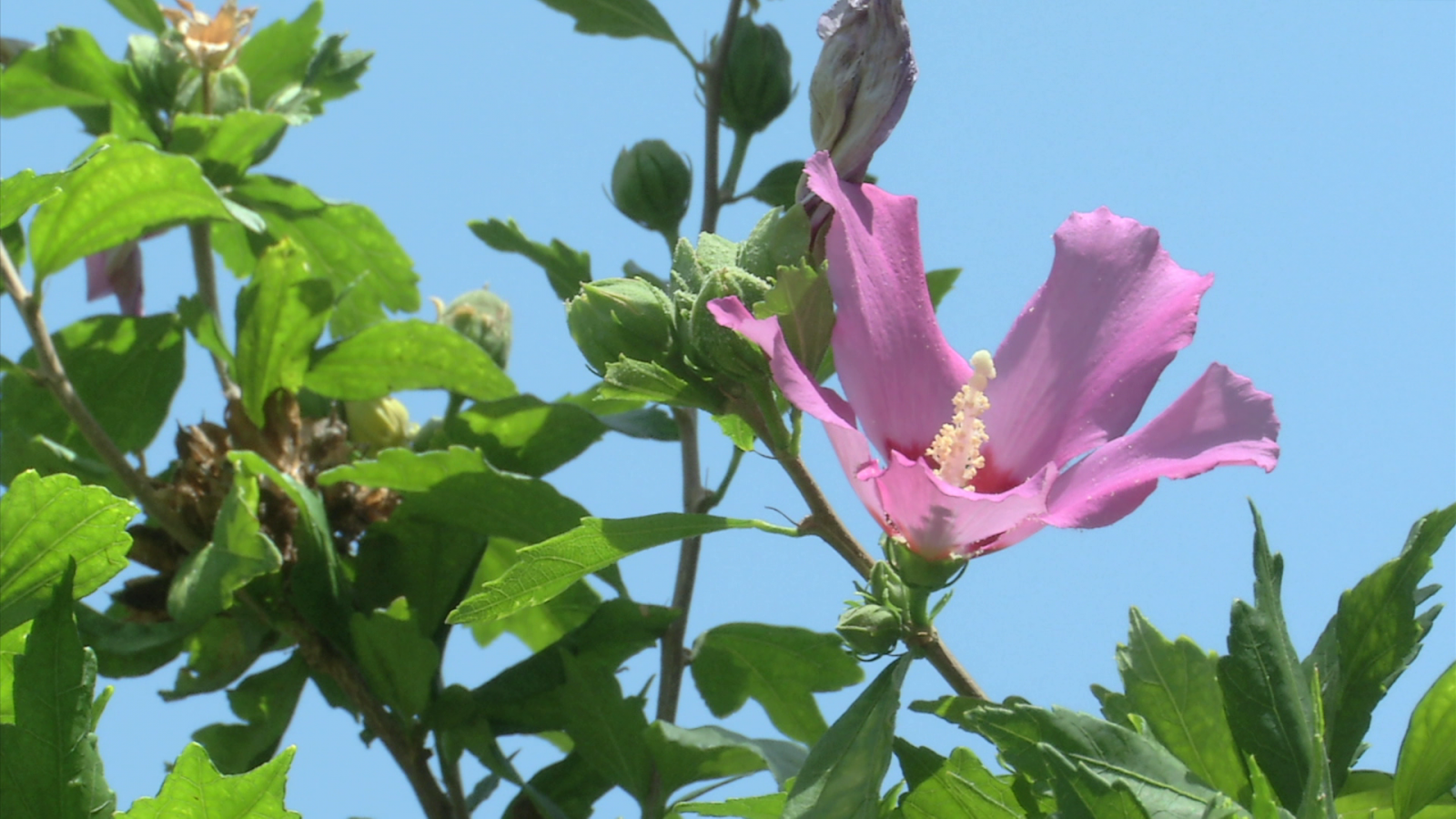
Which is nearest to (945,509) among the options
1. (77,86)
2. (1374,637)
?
(1374,637)

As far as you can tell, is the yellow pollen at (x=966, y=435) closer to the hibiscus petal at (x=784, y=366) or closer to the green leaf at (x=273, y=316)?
the hibiscus petal at (x=784, y=366)

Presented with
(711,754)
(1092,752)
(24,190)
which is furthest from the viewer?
(711,754)

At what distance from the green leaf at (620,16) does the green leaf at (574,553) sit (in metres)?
0.72

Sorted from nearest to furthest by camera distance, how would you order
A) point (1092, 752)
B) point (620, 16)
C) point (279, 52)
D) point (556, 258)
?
1. point (1092, 752)
2. point (556, 258)
3. point (620, 16)
4. point (279, 52)

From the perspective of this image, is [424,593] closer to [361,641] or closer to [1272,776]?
[361,641]

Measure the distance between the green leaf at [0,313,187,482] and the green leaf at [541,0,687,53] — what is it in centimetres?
54

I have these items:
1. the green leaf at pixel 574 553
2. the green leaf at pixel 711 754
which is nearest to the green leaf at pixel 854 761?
the green leaf at pixel 574 553

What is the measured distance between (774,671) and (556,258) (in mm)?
453

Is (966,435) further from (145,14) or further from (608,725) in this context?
(145,14)

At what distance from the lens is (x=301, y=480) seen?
1447 millimetres

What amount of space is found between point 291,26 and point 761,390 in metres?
1.10

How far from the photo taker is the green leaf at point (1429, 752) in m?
0.87

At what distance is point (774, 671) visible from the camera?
54.9 inches

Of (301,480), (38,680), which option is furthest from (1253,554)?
(301,480)
